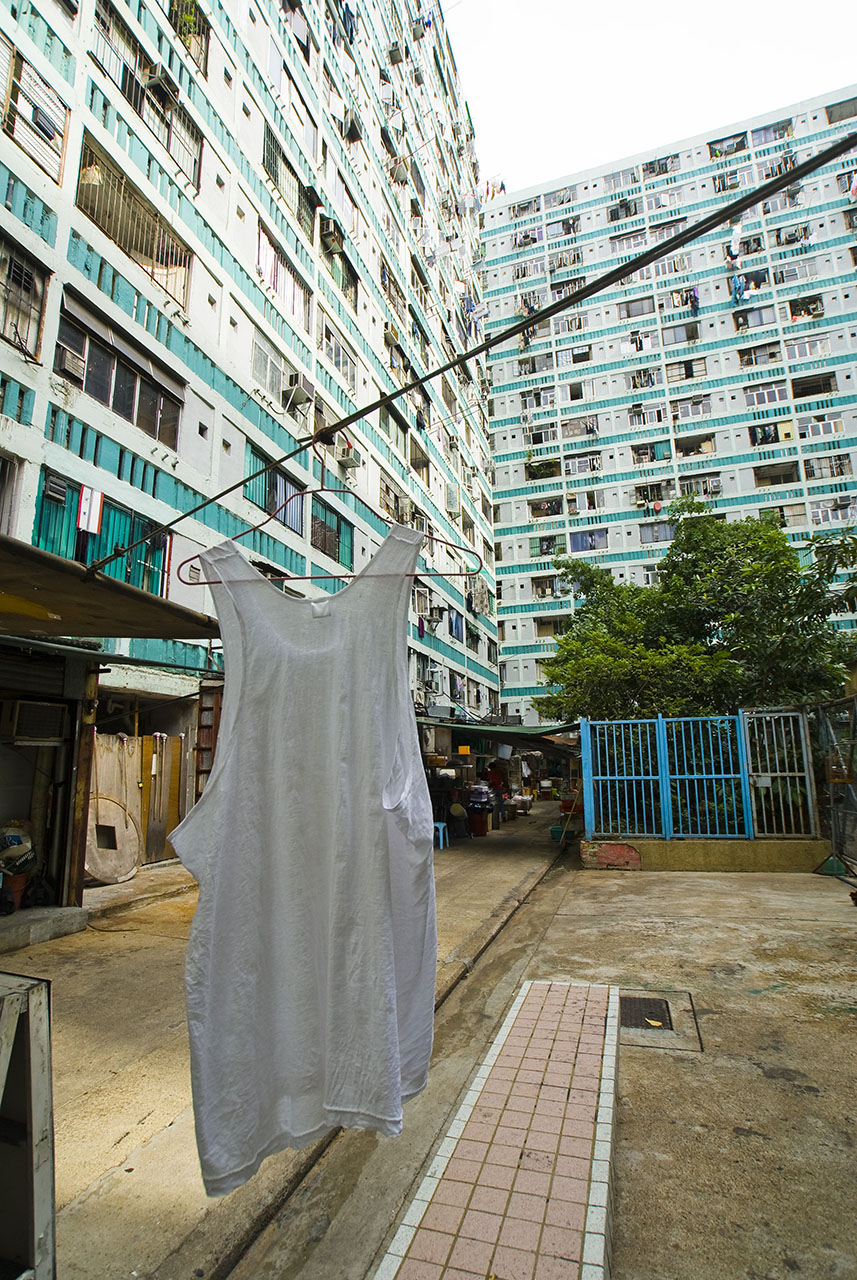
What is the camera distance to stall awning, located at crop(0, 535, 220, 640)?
2900 mm

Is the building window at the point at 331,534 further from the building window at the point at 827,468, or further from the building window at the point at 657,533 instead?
the building window at the point at 827,468

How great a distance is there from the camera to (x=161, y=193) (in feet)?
38.6

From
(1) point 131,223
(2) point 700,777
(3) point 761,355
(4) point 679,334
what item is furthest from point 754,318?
(2) point 700,777

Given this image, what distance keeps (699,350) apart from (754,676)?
2735 cm

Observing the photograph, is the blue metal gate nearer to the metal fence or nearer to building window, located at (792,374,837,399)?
the metal fence

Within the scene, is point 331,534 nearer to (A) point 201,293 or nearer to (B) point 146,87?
(A) point 201,293

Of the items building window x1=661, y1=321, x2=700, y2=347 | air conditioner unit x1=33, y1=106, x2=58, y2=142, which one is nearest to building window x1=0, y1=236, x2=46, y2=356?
air conditioner unit x1=33, y1=106, x2=58, y2=142

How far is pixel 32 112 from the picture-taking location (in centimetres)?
933

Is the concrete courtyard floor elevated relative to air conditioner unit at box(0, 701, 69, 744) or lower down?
lower down

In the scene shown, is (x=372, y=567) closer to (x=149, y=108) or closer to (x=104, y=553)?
(x=104, y=553)

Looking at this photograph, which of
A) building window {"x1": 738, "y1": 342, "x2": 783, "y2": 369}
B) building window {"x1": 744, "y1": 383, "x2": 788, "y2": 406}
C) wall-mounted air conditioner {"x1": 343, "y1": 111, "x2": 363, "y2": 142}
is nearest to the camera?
wall-mounted air conditioner {"x1": 343, "y1": 111, "x2": 363, "y2": 142}

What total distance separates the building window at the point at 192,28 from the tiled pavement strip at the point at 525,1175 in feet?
56.1

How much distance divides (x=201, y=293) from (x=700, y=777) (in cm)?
1232

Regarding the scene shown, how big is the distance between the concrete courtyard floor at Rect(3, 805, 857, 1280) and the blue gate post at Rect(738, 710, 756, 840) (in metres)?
3.37
